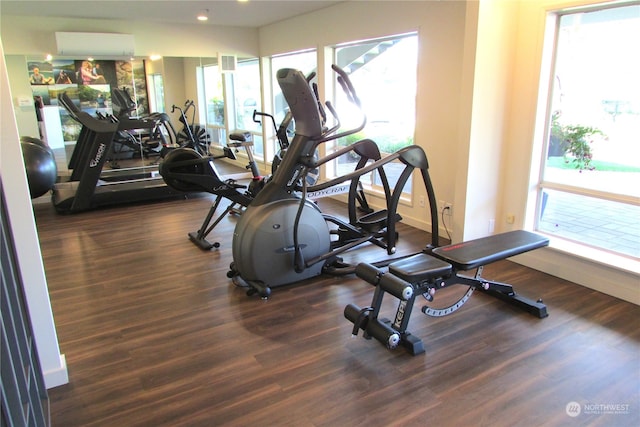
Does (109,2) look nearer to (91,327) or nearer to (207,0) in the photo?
(207,0)

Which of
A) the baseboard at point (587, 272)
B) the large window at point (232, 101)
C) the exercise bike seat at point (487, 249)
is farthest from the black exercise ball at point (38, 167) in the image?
the baseboard at point (587, 272)

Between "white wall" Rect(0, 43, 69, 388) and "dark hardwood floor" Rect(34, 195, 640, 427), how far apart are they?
18cm

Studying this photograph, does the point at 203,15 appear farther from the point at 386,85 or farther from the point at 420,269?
the point at 420,269

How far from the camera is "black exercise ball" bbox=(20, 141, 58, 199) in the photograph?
17.6ft

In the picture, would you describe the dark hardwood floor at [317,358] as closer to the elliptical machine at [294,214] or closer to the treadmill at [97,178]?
the elliptical machine at [294,214]

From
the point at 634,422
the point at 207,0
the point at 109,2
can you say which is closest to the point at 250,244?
the point at 634,422

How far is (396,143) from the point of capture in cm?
543

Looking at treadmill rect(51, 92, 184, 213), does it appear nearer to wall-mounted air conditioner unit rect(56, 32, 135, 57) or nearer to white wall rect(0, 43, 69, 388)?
wall-mounted air conditioner unit rect(56, 32, 135, 57)

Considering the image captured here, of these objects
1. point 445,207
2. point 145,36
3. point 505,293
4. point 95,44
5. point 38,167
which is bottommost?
point 505,293

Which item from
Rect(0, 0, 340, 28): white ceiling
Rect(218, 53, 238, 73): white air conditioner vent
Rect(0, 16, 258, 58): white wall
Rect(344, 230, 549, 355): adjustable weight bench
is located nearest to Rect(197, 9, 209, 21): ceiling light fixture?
Rect(0, 0, 340, 28): white ceiling

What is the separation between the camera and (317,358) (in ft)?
8.39

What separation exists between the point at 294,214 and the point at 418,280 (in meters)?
1.19

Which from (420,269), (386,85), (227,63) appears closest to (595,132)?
(420,269)

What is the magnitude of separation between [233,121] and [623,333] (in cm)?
698
